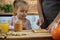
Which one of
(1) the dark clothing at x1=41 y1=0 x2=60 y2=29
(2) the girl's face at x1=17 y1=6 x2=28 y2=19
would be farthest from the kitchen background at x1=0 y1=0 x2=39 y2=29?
(1) the dark clothing at x1=41 y1=0 x2=60 y2=29

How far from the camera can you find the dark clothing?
64.3 inches

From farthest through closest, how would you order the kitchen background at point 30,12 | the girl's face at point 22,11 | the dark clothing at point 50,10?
the kitchen background at point 30,12 < the girl's face at point 22,11 < the dark clothing at point 50,10

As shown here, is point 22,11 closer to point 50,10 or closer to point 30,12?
point 50,10

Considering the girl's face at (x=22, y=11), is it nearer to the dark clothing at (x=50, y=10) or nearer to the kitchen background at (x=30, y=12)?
the dark clothing at (x=50, y=10)

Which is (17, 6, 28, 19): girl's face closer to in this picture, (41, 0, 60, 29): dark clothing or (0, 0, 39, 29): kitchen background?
(41, 0, 60, 29): dark clothing

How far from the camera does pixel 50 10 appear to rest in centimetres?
166

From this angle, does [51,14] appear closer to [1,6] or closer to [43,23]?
[43,23]

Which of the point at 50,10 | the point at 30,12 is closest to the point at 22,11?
the point at 50,10

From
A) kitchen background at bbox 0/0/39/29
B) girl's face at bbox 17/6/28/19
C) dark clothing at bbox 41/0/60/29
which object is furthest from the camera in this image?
kitchen background at bbox 0/0/39/29

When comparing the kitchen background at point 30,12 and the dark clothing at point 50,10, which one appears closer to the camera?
the dark clothing at point 50,10

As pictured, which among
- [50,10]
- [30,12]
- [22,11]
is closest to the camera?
[50,10]

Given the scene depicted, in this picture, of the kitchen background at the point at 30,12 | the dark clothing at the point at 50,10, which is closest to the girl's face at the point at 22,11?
the dark clothing at the point at 50,10

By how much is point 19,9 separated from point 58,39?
3.28 ft

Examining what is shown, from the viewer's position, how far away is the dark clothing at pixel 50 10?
5.36 ft
